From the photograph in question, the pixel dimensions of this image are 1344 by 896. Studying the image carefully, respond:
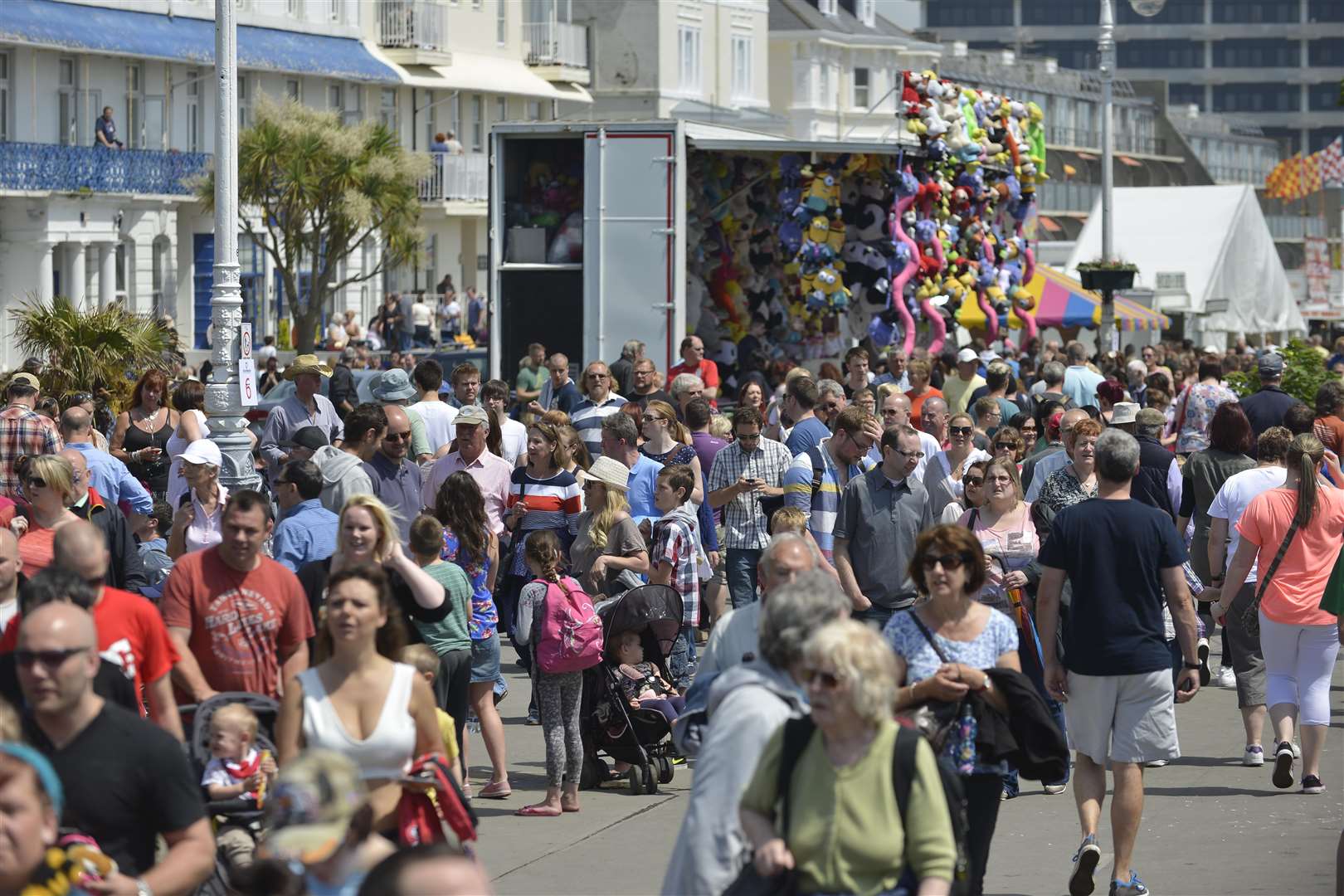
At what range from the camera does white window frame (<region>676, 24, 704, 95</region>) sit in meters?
60.8

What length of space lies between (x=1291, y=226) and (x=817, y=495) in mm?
107330

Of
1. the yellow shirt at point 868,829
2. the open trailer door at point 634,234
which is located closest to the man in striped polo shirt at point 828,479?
the yellow shirt at point 868,829

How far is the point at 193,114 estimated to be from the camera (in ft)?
145

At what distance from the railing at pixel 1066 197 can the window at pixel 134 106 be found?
51.1 m

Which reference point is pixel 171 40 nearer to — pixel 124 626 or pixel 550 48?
pixel 550 48

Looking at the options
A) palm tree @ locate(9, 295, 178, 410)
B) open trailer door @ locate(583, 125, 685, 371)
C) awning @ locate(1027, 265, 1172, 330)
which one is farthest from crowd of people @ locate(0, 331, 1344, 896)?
awning @ locate(1027, 265, 1172, 330)

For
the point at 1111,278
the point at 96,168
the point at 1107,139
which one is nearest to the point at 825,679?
the point at 1111,278

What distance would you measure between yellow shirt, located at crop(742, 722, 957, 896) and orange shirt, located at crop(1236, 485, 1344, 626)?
538cm

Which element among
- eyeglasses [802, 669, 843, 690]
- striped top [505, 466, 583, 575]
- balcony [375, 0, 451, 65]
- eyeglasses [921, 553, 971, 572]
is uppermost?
balcony [375, 0, 451, 65]

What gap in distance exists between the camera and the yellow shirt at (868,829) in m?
5.30

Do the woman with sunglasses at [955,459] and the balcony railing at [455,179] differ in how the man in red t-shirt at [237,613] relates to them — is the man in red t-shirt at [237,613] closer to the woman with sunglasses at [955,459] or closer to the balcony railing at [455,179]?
the woman with sunglasses at [955,459]

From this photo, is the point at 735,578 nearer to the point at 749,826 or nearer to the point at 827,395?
the point at 827,395

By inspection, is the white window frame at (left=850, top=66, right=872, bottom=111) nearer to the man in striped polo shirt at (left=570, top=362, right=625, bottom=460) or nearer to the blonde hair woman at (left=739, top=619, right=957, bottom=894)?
the man in striped polo shirt at (left=570, top=362, right=625, bottom=460)

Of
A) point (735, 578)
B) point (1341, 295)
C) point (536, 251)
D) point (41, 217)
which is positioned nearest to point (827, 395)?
point (735, 578)
